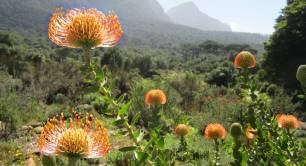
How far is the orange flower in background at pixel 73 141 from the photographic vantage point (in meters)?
1.70

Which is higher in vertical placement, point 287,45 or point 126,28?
point 287,45

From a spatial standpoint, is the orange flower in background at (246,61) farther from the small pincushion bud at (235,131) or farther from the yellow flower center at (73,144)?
the yellow flower center at (73,144)

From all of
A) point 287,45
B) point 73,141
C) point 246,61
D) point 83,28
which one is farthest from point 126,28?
point 73,141

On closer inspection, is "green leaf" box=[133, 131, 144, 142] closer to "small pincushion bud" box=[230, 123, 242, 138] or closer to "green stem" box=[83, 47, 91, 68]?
"green stem" box=[83, 47, 91, 68]

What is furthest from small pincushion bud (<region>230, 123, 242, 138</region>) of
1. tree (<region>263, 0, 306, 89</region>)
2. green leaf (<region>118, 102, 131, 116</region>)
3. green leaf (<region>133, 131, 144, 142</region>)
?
tree (<region>263, 0, 306, 89</region>)

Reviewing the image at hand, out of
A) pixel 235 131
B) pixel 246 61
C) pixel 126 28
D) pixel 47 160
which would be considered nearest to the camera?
pixel 47 160

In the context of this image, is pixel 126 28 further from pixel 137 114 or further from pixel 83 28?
pixel 137 114

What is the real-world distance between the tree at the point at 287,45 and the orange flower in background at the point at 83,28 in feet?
60.7

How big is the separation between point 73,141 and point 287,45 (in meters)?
20.0

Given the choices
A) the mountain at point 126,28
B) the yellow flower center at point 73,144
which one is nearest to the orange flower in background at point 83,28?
the yellow flower center at point 73,144

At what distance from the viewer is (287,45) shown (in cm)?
1978

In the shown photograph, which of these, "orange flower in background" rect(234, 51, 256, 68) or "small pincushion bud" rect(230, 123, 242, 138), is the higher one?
"orange flower in background" rect(234, 51, 256, 68)

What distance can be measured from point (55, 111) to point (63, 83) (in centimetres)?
466

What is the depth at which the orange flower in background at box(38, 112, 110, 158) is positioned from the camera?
170 centimetres
